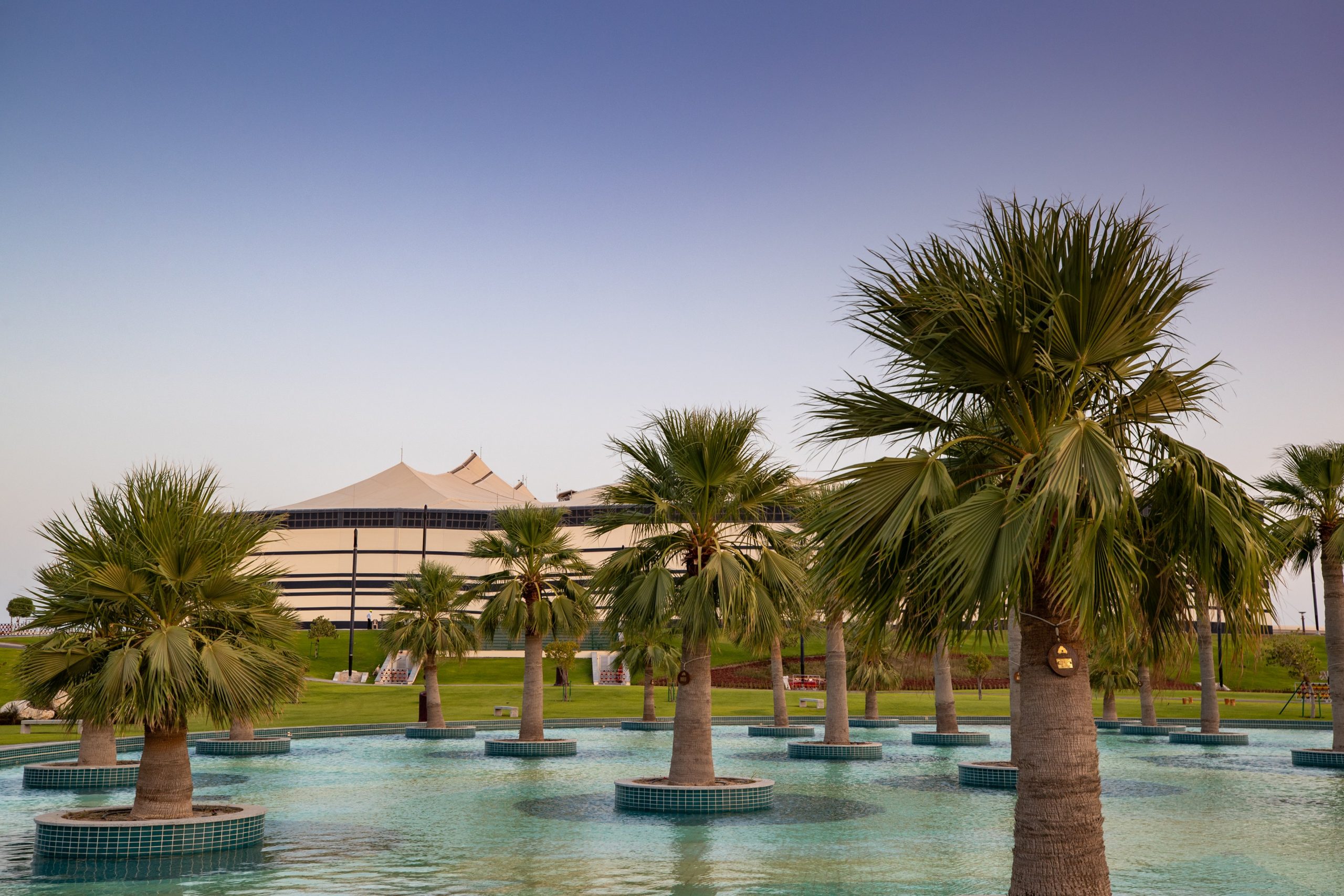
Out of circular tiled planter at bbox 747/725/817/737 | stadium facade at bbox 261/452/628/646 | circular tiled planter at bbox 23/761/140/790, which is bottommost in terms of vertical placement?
circular tiled planter at bbox 747/725/817/737

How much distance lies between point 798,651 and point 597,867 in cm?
8519

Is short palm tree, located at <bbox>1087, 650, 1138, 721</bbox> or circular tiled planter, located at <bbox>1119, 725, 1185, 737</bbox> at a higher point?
short palm tree, located at <bbox>1087, 650, 1138, 721</bbox>

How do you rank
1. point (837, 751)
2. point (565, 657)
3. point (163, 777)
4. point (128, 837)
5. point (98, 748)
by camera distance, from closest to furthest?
point (128, 837) < point (163, 777) < point (98, 748) < point (837, 751) < point (565, 657)

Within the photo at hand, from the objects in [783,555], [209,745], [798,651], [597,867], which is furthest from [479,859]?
[798,651]

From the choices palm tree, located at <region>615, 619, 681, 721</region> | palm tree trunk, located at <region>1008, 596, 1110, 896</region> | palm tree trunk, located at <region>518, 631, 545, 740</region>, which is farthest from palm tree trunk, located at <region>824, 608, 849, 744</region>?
palm tree trunk, located at <region>1008, 596, 1110, 896</region>

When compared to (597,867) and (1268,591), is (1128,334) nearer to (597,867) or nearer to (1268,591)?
(1268,591)

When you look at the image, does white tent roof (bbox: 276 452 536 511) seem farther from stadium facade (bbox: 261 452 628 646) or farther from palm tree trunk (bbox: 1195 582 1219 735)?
palm tree trunk (bbox: 1195 582 1219 735)

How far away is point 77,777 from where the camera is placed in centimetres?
2295

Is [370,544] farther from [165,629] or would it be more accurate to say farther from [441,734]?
[165,629]

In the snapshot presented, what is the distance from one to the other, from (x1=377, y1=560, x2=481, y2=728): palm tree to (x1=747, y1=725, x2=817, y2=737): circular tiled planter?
1085cm

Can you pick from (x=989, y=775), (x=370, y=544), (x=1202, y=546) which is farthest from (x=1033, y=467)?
(x=370, y=544)

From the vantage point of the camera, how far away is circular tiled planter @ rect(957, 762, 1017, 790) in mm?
22609

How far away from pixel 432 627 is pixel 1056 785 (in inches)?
1279

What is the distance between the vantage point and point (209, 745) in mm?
32906
